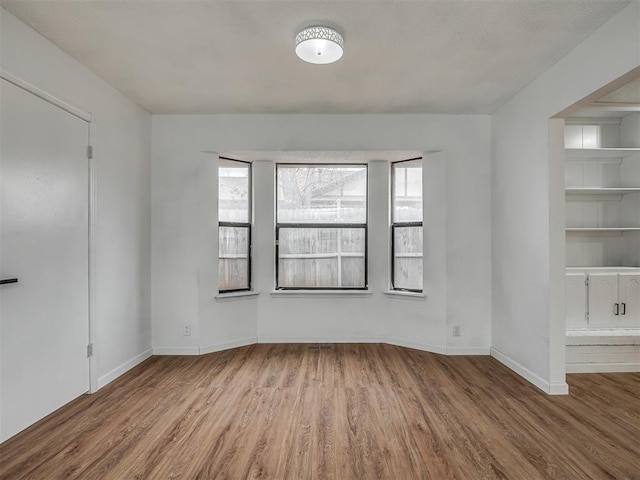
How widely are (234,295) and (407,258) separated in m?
2.10

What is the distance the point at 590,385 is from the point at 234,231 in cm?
382

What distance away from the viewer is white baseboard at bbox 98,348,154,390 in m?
3.06

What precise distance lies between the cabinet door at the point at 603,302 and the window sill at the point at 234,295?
3.49 metres

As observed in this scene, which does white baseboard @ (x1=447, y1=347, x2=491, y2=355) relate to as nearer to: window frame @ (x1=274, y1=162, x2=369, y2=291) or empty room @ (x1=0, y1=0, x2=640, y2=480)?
empty room @ (x1=0, y1=0, x2=640, y2=480)

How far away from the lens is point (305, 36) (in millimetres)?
2297

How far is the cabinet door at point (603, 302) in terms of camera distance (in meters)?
3.40

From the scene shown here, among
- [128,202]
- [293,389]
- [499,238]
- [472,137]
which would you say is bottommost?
[293,389]

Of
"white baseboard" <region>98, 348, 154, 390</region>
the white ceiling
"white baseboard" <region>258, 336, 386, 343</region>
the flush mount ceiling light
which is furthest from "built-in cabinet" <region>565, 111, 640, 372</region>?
"white baseboard" <region>98, 348, 154, 390</region>

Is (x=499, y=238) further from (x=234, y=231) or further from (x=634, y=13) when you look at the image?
(x=234, y=231)

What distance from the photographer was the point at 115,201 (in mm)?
3268

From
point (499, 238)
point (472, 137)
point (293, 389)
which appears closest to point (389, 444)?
point (293, 389)

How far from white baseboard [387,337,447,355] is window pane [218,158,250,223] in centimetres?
229

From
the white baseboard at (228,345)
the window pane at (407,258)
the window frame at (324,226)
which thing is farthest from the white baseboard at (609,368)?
the white baseboard at (228,345)

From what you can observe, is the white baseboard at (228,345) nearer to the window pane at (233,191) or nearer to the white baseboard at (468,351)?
the window pane at (233,191)
